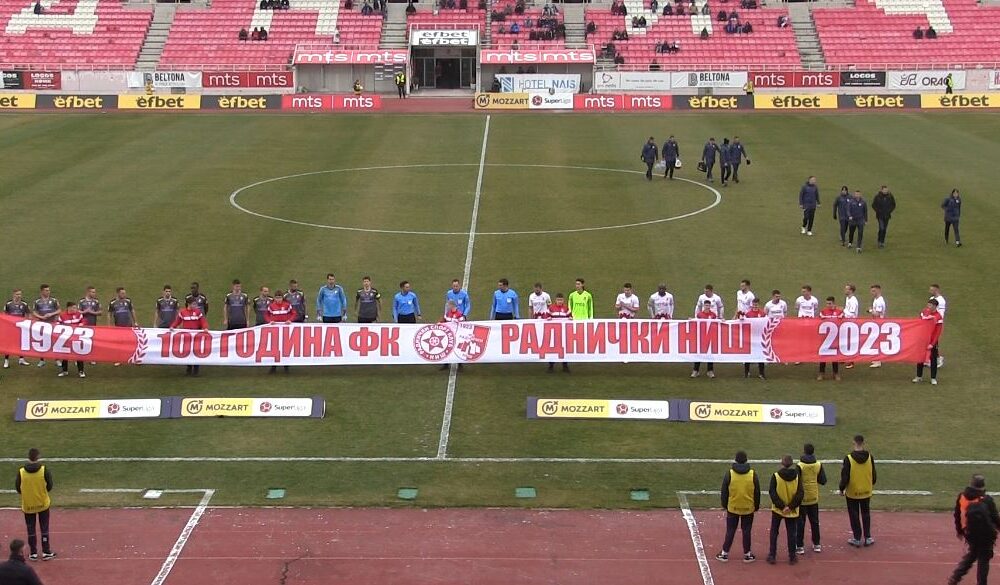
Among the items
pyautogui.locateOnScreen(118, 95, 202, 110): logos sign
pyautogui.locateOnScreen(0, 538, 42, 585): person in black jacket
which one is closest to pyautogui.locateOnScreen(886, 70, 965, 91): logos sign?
pyautogui.locateOnScreen(118, 95, 202, 110): logos sign

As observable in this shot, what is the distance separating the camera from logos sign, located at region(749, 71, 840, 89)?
74375mm

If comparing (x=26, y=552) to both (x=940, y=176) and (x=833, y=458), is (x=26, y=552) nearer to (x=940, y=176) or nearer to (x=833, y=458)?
(x=833, y=458)

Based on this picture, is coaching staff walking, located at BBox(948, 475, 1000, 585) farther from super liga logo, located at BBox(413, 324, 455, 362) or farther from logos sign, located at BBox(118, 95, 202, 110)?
logos sign, located at BBox(118, 95, 202, 110)

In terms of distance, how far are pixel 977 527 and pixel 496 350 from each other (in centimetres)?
1118

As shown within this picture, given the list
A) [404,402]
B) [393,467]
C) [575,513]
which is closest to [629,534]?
[575,513]

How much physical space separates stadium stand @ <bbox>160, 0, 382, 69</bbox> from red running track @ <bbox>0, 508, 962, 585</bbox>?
214 ft

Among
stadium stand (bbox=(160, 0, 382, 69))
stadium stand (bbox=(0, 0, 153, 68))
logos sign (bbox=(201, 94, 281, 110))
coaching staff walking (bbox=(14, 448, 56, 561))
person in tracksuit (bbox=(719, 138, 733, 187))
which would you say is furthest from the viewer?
stadium stand (bbox=(0, 0, 153, 68))

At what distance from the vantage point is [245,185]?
147ft

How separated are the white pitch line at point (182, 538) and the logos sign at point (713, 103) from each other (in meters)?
50.8

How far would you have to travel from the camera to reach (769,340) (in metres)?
25.4

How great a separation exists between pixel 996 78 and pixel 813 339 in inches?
2112

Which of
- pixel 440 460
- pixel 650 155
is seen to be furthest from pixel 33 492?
pixel 650 155

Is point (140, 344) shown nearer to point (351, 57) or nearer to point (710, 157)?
point (710, 157)

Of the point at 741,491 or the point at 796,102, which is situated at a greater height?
the point at 796,102
